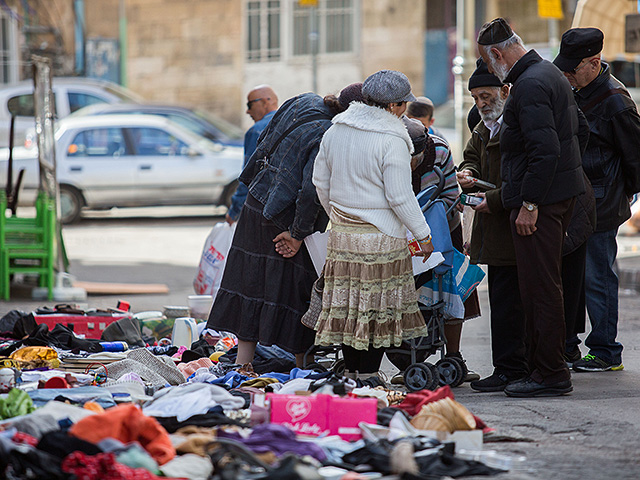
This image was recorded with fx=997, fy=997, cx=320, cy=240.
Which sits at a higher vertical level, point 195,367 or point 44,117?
point 44,117

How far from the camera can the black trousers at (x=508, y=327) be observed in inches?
231

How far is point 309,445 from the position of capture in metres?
4.16

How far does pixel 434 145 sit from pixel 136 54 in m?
22.2

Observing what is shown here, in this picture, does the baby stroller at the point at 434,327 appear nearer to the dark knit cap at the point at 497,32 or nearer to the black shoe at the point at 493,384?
the black shoe at the point at 493,384

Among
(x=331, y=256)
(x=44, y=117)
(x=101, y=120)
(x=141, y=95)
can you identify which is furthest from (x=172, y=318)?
(x=141, y=95)

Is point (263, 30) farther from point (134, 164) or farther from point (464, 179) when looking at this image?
point (464, 179)

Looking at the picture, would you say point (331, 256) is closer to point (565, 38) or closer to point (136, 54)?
point (565, 38)

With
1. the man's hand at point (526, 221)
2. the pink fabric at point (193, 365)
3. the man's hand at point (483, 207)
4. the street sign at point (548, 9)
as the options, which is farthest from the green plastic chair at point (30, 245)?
the street sign at point (548, 9)

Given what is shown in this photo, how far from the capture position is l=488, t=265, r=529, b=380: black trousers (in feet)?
19.3

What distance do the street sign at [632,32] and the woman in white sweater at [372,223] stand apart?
595 centimetres

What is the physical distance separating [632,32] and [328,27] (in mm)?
16994

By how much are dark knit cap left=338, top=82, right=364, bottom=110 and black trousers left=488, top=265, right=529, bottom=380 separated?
1291 millimetres

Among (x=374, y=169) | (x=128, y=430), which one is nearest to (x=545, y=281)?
(x=374, y=169)

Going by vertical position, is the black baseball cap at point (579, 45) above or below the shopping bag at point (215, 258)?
above
